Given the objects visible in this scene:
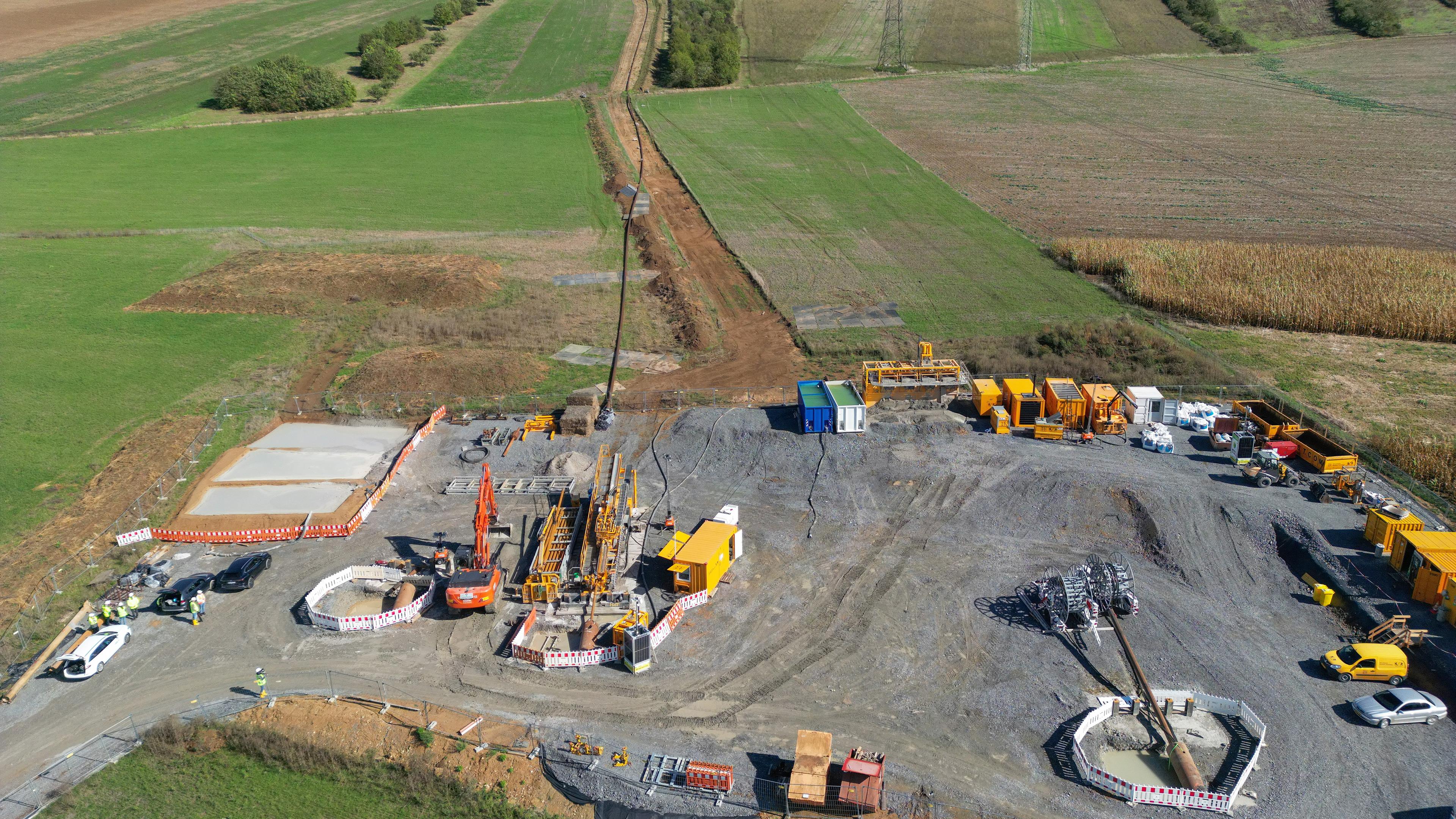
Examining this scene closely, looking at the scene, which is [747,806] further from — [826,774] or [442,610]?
[442,610]

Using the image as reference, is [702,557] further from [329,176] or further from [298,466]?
[329,176]

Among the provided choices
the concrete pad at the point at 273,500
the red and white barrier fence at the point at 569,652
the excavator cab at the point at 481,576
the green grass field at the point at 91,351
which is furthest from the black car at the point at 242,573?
the red and white barrier fence at the point at 569,652

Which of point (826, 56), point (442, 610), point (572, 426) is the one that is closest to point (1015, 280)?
point (572, 426)

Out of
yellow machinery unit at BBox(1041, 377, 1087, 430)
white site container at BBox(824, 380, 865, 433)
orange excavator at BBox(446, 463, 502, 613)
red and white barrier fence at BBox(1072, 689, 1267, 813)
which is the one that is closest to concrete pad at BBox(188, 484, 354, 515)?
orange excavator at BBox(446, 463, 502, 613)

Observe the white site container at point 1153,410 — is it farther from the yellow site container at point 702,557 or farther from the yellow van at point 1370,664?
the yellow site container at point 702,557

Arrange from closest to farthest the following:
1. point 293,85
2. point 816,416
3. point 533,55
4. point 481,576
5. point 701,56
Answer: point 481,576
point 816,416
point 293,85
point 701,56
point 533,55

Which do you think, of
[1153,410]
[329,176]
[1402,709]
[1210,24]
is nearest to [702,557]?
[1402,709]
